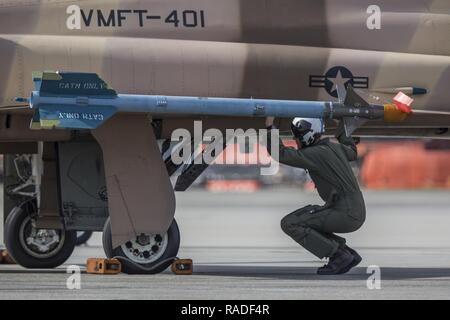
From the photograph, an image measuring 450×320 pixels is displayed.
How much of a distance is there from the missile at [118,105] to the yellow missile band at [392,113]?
20cm

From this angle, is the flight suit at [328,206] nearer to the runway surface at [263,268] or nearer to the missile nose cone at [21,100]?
the runway surface at [263,268]

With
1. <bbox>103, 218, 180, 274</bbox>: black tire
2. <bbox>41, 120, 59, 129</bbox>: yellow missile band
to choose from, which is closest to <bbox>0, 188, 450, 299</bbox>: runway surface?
<bbox>103, 218, 180, 274</bbox>: black tire

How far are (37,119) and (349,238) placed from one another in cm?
1246

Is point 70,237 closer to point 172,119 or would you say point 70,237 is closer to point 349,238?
point 172,119

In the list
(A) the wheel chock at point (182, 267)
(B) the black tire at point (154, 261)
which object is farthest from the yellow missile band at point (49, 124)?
(A) the wheel chock at point (182, 267)

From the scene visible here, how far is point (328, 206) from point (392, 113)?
1240 millimetres

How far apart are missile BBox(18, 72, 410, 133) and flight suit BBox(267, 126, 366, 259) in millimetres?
476

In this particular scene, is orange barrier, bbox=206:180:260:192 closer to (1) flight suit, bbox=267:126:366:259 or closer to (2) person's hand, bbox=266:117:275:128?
(2) person's hand, bbox=266:117:275:128

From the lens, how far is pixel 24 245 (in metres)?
15.4

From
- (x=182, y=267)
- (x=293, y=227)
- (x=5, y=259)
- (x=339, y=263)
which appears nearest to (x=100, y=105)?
(x=182, y=267)

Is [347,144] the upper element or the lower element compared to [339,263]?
upper

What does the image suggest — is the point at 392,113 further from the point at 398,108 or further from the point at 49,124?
the point at 49,124

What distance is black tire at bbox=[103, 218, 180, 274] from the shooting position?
1353 centimetres
